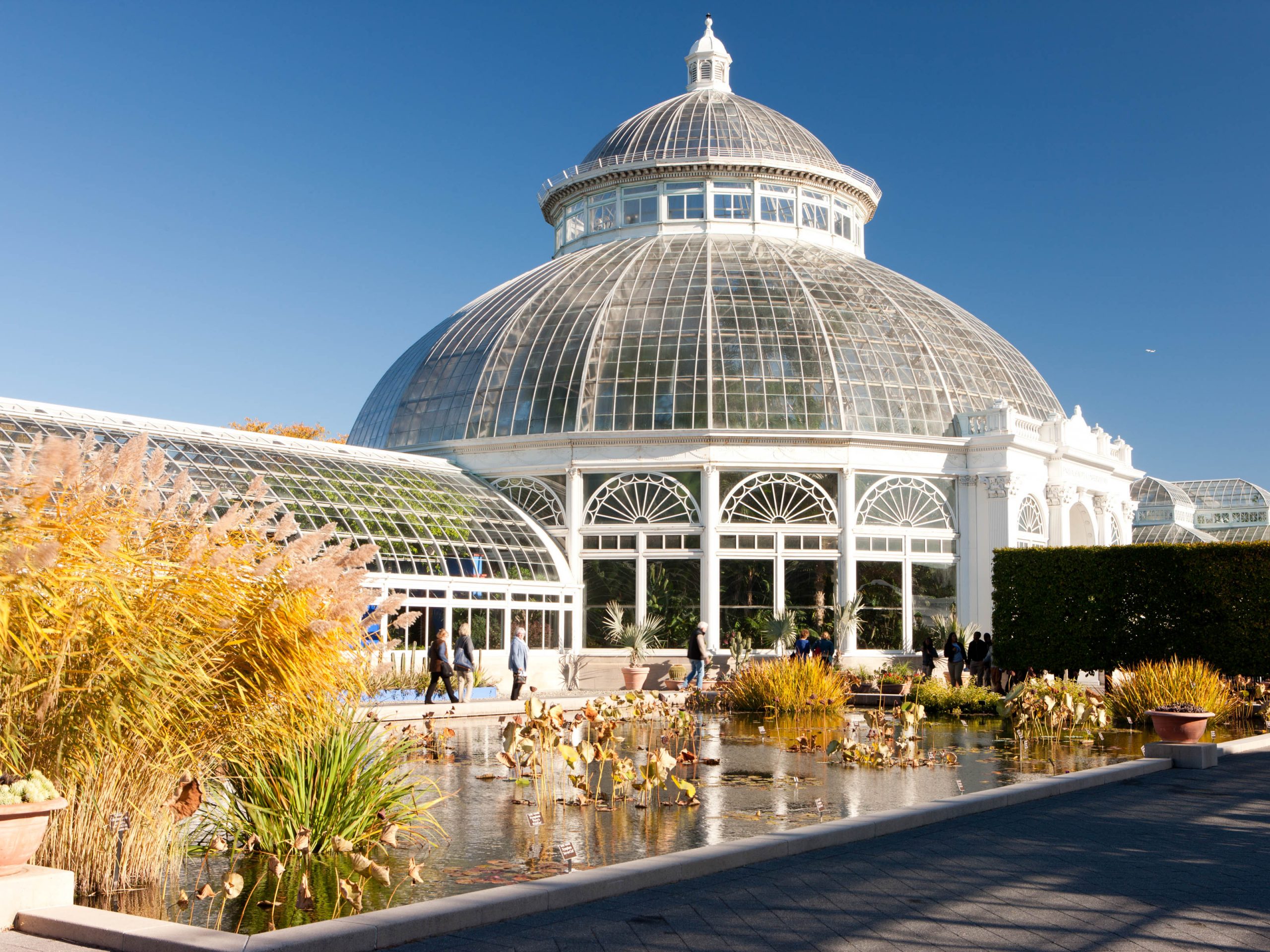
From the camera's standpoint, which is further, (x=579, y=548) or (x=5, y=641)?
(x=579, y=548)

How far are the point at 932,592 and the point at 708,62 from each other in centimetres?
2645

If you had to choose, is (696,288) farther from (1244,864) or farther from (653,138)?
(1244,864)

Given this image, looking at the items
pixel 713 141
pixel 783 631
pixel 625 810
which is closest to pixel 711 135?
pixel 713 141

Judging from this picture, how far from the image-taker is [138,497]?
28.2ft

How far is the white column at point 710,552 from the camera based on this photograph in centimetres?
3441

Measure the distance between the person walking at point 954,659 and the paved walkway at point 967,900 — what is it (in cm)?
1641

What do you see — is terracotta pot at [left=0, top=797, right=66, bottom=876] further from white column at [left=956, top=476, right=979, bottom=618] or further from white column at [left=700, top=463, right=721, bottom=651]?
white column at [left=956, top=476, right=979, bottom=618]

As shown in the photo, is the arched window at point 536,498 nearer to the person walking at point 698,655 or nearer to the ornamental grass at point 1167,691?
the person walking at point 698,655

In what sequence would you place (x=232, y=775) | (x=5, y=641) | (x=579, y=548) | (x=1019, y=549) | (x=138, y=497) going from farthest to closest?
(x=579, y=548), (x=1019, y=549), (x=232, y=775), (x=138, y=497), (x=5, y=641)

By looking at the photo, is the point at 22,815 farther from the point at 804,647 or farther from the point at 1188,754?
the point at 804,647

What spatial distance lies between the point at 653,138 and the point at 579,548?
17660 millimetres

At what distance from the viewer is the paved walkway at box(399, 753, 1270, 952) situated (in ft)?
23.6

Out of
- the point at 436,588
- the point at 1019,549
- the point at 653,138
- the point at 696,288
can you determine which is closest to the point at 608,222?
the point at 653,138

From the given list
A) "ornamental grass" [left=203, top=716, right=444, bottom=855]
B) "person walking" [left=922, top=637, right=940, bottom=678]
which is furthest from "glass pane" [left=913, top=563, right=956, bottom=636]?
"ornamental grass" [left=203, top=716, right=444, bottom=855]
